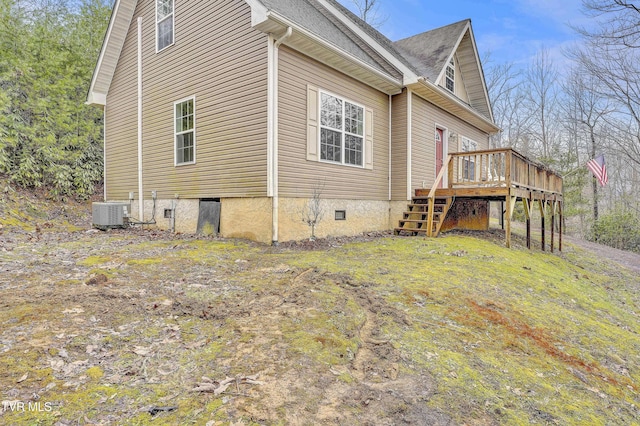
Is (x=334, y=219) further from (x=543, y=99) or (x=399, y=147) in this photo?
(x=543, y=99)

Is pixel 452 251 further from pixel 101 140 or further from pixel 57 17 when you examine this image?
pixel 57 17

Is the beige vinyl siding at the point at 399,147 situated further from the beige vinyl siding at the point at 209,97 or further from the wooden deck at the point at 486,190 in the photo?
the beige vinyl siding at the point at 209,97

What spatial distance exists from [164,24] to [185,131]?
3.32 meters

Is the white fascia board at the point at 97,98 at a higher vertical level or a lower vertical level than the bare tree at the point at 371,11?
lower

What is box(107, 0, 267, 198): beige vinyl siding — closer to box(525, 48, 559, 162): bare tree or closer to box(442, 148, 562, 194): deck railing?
box(442, 148, 562, 194): deck railing

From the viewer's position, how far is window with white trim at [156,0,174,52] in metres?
9.45

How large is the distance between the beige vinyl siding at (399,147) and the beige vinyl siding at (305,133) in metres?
0.53

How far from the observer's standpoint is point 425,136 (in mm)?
10805

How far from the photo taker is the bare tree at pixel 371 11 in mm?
22391

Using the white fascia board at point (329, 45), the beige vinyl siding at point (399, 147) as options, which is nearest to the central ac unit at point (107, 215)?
the white fascia board at point (329, 45)

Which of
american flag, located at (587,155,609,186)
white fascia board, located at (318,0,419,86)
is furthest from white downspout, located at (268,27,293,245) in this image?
american flag, located at (587,155,609,186)

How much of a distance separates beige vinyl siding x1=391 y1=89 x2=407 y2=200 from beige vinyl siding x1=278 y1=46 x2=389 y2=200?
534 mm

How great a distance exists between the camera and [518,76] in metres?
25.9

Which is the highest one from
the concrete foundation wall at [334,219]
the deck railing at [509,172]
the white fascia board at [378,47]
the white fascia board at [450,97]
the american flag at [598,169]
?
the white fascia board at [378,47]
